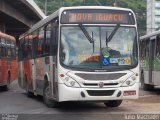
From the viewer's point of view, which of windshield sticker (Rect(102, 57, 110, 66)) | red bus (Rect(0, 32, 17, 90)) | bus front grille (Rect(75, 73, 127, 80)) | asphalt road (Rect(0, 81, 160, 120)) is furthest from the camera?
red bus (Rect(0, 32, 17, 90))

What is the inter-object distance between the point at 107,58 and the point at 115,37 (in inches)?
26.9

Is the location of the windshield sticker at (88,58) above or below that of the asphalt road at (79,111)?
above

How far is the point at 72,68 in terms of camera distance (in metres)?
14.7

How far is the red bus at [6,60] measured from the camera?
25.5 meters

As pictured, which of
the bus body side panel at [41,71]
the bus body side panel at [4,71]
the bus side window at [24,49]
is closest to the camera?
the bus body side panel at [41,71]

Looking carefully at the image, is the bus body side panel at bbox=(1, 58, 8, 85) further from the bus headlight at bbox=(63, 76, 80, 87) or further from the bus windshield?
the bus headlight at bbox=(63, 76, 80, 87)

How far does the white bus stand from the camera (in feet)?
48.0

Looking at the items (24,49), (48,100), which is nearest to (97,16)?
(48,100)

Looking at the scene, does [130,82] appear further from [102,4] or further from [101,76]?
[102,4]

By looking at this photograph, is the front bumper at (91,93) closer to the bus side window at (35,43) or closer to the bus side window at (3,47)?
the bus side window at (35,43)

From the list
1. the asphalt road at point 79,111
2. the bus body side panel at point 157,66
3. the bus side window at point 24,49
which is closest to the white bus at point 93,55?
the asphalt road at point 79,111

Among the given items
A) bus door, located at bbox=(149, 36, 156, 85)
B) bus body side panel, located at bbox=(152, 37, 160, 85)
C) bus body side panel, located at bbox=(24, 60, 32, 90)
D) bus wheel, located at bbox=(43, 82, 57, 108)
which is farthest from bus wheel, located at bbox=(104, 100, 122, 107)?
bus door, located at bbox=(149, 36, 156, 85)

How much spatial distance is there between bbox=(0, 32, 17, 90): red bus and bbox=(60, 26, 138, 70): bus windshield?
1072 cm

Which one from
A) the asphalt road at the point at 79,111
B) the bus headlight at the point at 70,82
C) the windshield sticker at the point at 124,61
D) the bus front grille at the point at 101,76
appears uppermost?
the windshield sticker at the point at 124,61
